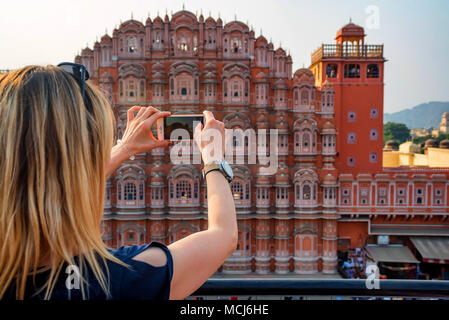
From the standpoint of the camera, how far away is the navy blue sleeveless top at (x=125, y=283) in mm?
704

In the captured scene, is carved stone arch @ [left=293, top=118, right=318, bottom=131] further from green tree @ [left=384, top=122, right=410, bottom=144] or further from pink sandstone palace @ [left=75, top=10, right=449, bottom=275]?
green tree @ [left=384, top=122, right=410, bottom=144]

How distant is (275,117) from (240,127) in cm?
Result: 127

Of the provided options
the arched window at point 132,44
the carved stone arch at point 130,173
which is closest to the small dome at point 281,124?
the carved stone arch at point 130,173

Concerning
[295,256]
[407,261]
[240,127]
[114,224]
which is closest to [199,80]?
[240,127]

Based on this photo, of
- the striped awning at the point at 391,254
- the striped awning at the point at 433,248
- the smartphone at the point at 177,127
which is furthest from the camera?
the striped awning at the point at 391,254

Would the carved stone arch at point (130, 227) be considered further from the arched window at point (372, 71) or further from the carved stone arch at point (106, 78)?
the arched window at point (372, 71)

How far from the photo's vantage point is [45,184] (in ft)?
2.25

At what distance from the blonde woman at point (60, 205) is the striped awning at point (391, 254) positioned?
514 inches

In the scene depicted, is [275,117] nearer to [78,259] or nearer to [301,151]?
[301,151]

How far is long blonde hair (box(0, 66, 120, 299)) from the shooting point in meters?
0.68

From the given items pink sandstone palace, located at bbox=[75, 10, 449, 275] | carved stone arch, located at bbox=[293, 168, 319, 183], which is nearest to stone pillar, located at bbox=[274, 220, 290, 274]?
pink sandstone palace, located at bbox=[75, 10, 449, 275]

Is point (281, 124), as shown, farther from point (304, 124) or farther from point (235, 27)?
point (235, 27)
